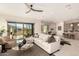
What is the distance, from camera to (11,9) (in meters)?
1.83

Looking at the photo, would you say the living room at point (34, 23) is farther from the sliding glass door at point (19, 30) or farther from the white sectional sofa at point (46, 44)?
the white sectional sofa at point (46, 44)

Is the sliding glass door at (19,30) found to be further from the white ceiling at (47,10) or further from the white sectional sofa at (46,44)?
the white sectional sofa at (46,44)

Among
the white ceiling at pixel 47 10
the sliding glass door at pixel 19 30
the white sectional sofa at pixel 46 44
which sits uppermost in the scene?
the white ceiling at pixel 47 10

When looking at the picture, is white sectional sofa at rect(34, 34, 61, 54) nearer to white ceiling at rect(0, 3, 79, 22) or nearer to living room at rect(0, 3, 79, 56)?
living room at rect(0, 3, 79, 56)

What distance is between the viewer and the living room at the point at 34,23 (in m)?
1.82

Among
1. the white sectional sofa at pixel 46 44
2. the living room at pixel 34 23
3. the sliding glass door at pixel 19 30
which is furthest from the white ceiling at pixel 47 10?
the white sectional sofa at pixel 46 44

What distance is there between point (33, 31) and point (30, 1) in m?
0.80

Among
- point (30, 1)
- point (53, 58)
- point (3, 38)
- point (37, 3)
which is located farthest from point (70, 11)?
point (3, 38)

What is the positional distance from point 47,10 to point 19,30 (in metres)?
0.91

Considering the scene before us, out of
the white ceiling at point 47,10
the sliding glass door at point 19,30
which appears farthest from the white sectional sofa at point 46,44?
the white ceiling at point 47,10

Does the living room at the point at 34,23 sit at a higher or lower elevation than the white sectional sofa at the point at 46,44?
higher

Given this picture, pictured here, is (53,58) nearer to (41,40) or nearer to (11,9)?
(41,40)

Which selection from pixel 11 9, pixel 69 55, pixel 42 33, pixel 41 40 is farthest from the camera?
pixel 41 40

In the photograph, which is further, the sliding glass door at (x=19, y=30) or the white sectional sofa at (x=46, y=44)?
the white sectional sofa at (x=46, y=44)
